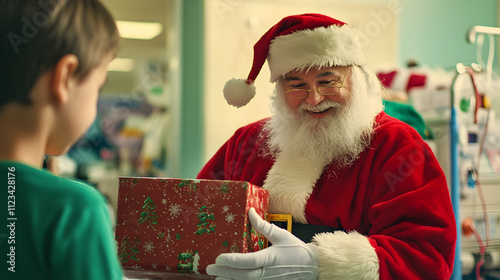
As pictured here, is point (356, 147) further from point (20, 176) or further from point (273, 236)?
point (20, 176)

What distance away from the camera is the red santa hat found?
135 centimetres

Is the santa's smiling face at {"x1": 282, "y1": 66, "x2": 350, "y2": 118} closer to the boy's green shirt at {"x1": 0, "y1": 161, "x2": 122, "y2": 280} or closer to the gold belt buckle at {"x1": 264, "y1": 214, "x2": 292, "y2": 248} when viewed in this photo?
the gold belt buckle at {"x1": 264, "y1": 214, "x2": 292, "y2": 248}

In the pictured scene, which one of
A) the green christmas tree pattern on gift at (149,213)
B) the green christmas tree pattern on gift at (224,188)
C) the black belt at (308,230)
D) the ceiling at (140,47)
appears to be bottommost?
the black belt at (308,230)

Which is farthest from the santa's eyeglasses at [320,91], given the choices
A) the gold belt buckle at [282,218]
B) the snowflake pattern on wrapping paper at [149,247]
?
the snowflake pattern on wrapping paper at [149,247]

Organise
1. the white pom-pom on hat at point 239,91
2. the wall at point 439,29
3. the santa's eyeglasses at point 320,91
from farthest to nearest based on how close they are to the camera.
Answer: the wall at point 439,29 < the white pom-pom on hat at point 239,91 < the santa's eyeglasses at point 320,91

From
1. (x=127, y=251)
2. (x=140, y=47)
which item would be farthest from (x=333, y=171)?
(x=140, y=47)

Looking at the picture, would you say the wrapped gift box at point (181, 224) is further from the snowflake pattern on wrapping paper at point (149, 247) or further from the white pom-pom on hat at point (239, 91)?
the white pom-pom on hat at point (239, 91)

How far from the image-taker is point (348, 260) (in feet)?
3.66

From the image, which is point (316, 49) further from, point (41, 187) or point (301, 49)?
point (41, 187)

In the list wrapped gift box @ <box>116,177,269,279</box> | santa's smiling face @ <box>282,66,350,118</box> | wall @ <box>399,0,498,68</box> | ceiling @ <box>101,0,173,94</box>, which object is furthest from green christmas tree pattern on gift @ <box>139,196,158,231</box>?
wall @ <box>399,0,498,68</box>

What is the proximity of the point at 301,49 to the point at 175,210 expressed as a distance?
22.6 inches

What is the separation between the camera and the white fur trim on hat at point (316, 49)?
1344mm

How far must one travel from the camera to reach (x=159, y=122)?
12.4ft

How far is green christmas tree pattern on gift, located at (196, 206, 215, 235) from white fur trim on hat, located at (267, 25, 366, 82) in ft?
1.68
